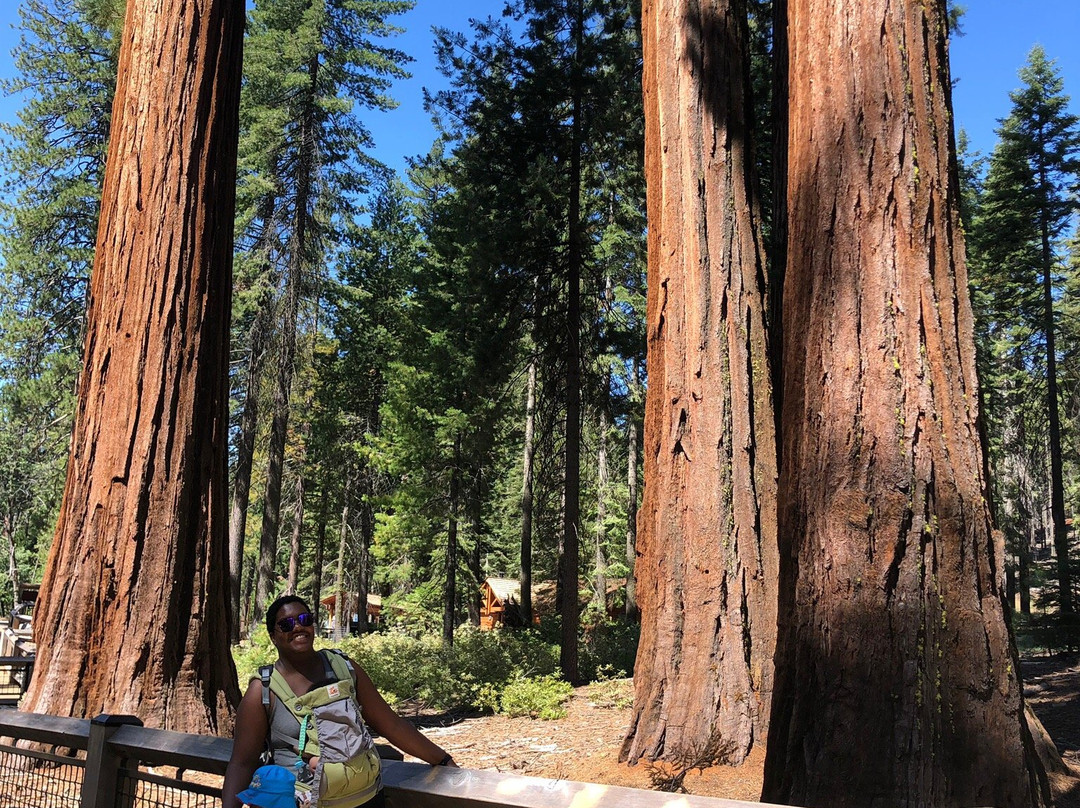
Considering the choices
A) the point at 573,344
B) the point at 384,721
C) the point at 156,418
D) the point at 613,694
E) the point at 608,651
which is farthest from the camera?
the point at 608,651

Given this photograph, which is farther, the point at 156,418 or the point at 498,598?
the point at 498,598

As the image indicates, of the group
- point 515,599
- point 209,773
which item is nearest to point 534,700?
point 209,773

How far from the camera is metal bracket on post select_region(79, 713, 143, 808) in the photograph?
10.9ft

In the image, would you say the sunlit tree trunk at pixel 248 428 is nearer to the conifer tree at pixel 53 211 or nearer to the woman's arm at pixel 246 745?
the conifer tree at pixel 53 211

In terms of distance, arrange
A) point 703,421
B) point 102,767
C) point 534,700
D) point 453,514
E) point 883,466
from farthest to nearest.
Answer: point 453,514 < point 534,700 < point 703,421 < point 883,466 < point 102,767

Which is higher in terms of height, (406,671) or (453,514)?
(453,514)

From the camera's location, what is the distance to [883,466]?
12.3ft

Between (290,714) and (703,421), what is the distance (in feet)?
15.9

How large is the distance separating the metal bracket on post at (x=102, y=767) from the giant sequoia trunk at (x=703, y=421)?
156 inches

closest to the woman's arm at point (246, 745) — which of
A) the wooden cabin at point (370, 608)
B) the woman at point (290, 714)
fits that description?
the woman at point (290, 714)

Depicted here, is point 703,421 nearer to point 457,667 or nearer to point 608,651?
point 457,667

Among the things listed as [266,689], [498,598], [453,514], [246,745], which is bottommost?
[498,598]

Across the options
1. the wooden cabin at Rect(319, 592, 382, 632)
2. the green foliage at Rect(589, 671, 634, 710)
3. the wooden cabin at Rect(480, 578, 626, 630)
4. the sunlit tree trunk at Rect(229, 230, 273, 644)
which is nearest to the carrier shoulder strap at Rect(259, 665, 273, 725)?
the green foliage at Rect(589, 671, 634, 710)

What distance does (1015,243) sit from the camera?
29344mm
